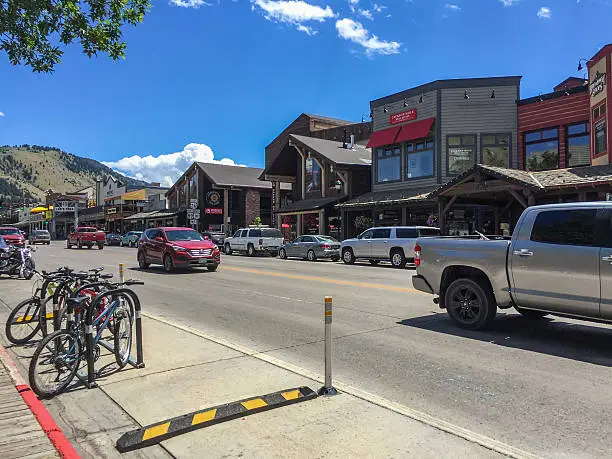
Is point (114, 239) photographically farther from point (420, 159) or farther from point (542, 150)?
point (542, 150)

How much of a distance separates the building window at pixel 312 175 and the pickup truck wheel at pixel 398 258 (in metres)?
15.2

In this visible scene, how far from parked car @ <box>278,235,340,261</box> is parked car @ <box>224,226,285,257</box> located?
260 cm

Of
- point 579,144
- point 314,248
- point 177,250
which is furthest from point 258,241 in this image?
point 579,144

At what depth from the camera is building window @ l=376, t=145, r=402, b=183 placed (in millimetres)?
28703

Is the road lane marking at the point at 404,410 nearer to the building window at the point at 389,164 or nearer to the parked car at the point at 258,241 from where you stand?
the parked car at the point at 258,241

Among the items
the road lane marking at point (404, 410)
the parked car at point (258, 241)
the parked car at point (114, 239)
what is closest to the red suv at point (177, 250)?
the parked car at point (258, 241)

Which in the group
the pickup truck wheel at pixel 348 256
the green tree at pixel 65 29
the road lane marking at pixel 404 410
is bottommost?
the road lane marking at pixel 404 410

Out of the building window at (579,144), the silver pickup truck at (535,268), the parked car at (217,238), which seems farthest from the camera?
the parked car at (217,238)

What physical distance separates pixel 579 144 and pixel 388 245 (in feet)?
32.1

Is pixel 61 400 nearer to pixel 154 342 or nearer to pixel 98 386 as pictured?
pixel 98 386

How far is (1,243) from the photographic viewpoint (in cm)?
1820

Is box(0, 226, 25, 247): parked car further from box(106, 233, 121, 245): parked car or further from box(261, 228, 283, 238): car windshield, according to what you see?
box(106, 233, 121, 245): parked car

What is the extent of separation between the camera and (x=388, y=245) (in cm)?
2128

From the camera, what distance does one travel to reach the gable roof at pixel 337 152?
32625 mm
